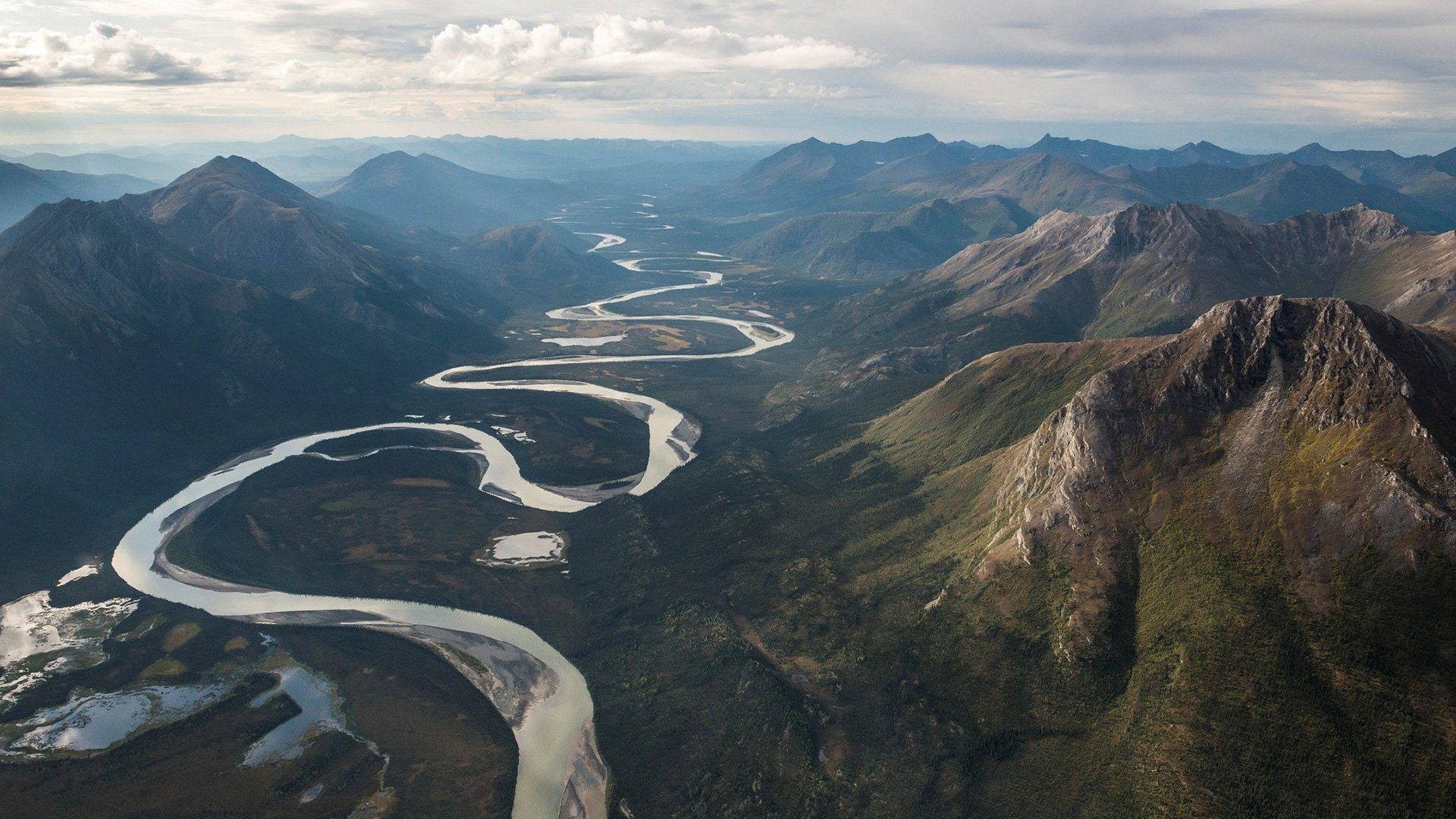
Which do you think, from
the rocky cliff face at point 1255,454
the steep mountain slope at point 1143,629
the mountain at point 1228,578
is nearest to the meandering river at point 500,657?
the steep mountain slope at point 1143,629

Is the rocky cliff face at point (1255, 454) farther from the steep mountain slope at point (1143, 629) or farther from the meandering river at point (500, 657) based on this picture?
the meandering river at point (500, 657)

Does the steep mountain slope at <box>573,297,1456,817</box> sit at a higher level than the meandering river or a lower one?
higher

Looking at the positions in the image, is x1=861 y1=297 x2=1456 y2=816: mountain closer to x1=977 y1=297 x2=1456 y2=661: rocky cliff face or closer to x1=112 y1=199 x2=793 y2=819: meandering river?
x1=977 y1=297 x2=1456 y2=661: rocky cliff face

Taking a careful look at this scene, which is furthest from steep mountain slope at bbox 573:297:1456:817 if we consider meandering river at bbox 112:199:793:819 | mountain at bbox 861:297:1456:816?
meandering river at bbox 112:199:793:819

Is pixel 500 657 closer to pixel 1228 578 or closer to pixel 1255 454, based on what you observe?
pixel 1228 578

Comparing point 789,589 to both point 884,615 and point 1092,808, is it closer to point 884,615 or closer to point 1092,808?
point 884,615

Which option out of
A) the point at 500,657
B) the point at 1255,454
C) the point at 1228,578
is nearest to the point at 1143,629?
the point at 1228,578

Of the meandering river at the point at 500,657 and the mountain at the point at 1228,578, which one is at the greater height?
the mountain at the point at 1228,578

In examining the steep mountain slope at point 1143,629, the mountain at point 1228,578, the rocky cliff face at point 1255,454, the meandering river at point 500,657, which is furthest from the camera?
the meandering river at point 500,657
